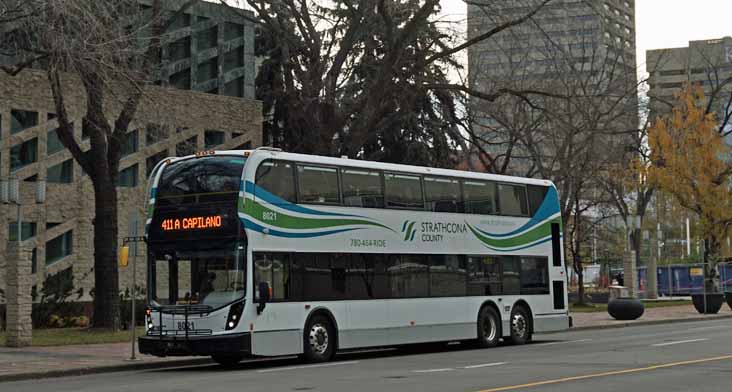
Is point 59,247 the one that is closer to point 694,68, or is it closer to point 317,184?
point 317,184

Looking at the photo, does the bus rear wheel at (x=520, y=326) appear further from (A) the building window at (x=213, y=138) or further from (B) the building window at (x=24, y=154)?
(A) the building window at (x=213, y=138)

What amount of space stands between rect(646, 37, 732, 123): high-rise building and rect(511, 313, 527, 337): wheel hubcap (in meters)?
24.2

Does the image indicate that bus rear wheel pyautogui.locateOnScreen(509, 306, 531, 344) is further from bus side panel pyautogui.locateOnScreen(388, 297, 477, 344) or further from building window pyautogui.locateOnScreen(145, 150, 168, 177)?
building window pyautogui.locateOnScreen(145, 150, 168, 177)

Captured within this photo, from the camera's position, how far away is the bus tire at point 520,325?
28.7 metres

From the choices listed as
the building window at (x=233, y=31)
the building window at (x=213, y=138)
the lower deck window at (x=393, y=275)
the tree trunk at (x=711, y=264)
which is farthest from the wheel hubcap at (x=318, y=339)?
the tree trunk at (x=711, y=264)

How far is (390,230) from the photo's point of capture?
81.8 feet

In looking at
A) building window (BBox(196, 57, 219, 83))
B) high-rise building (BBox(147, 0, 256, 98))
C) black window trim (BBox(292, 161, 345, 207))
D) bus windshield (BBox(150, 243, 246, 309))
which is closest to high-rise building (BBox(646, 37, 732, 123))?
high-rise building (BBox(147, 0, 256, 98))

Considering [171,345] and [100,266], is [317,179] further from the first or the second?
[100,266]

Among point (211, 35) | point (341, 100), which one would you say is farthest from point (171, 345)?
point (211, 35)

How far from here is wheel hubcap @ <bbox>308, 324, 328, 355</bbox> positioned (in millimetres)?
22906

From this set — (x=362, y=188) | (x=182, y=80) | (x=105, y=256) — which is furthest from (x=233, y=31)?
(x=362, y=188)

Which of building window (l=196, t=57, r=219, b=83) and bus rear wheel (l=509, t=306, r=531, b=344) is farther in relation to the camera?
building window (l=196, t=57, r=219, b=83)

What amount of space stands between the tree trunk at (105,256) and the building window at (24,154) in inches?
565

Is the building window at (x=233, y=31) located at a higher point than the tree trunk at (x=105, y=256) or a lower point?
higher
